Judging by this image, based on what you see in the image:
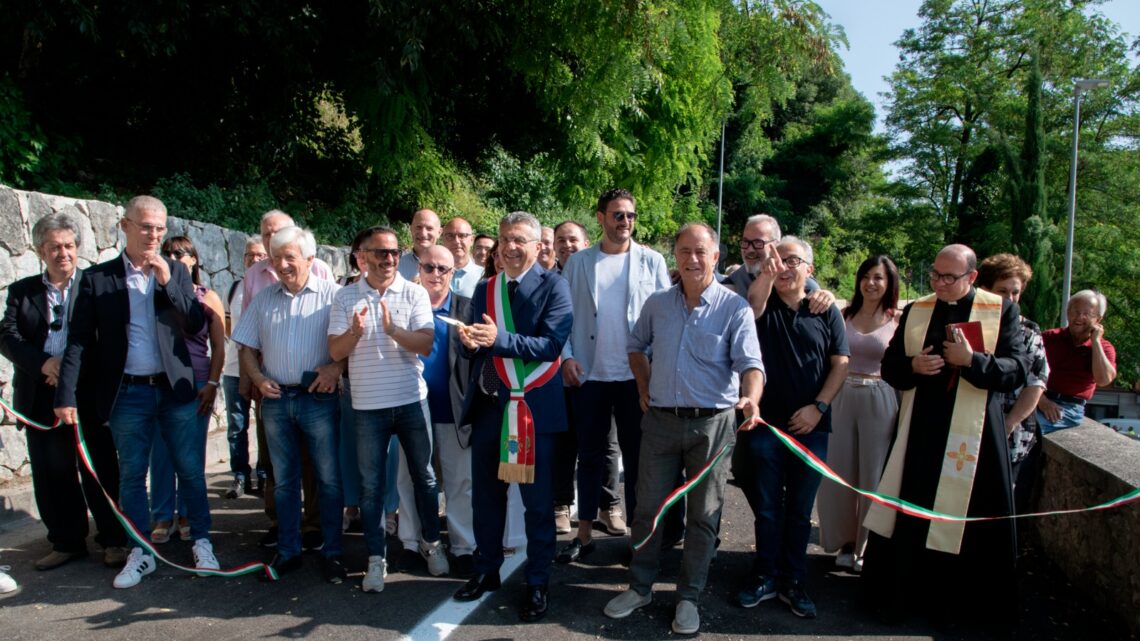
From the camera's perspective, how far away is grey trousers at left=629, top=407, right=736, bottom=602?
3811 millimetres

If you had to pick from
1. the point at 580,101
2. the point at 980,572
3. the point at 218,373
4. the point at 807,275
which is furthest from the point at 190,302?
the point at 580,101

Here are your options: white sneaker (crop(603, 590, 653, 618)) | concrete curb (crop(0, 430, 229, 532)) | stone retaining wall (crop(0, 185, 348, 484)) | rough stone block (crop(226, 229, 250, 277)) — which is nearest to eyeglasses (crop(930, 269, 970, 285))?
white sneaker (crop(603, 590, 653, 618))

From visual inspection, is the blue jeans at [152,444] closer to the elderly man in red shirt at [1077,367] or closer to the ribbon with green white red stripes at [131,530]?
the ribbon with green white red stripes at [131,530]

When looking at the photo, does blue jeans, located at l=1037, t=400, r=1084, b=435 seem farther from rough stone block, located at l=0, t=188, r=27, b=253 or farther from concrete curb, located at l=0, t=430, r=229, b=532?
rough stone block, located at l=0, t=188, r=27, b=253

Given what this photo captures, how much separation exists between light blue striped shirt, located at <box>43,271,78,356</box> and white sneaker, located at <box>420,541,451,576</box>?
8.10 ft

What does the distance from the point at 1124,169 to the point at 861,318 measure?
2750 centimetres

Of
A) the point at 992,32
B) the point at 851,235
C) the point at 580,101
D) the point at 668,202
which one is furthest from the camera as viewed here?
the point at 851,235

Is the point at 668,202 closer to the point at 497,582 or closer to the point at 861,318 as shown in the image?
the point at 861,318

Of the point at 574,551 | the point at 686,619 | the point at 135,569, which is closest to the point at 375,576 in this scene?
the point at 574,551

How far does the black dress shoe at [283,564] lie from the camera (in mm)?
4441

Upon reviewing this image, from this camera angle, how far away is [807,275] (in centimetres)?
420

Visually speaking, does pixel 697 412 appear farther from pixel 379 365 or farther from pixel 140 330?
pixel 140 330

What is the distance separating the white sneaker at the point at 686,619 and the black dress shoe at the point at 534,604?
669 millimetres

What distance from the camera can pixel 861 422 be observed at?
4715mm
